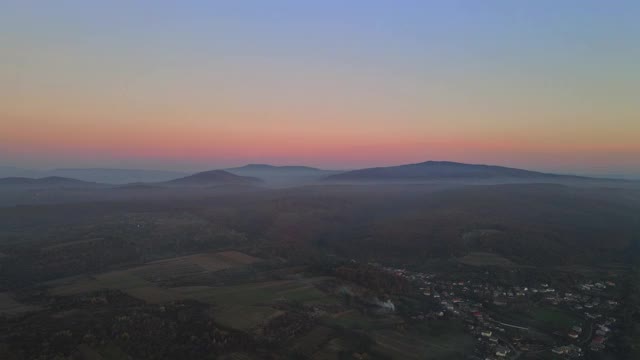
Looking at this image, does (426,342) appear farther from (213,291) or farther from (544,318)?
(213,291)

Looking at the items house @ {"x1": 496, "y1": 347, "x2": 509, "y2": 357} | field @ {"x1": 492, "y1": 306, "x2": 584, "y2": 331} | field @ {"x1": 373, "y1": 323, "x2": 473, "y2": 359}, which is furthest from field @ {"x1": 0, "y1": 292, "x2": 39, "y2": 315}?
field @ {"x1": 492, "y1": 306, "x2": 584, "y2": 331}

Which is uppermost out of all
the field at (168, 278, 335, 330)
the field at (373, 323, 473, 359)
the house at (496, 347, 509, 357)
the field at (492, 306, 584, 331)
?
the field at (168, 278, 335, 330)

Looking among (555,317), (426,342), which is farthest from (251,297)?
(555,317)

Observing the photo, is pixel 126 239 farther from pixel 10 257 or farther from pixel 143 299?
pixel 143 299

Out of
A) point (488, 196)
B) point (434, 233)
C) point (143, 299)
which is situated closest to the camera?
point (143, 299)

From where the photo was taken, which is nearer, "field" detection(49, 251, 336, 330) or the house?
the house

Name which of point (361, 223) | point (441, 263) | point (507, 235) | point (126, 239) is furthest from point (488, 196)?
point (126, 239)

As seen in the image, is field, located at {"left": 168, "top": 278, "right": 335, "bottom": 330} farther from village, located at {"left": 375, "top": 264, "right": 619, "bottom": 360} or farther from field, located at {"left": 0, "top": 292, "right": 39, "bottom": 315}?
field, located at {"left": 0, "top": 292, "right": 39, "bottom": 315}

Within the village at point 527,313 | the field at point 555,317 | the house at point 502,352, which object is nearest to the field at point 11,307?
the village at point 527,313
